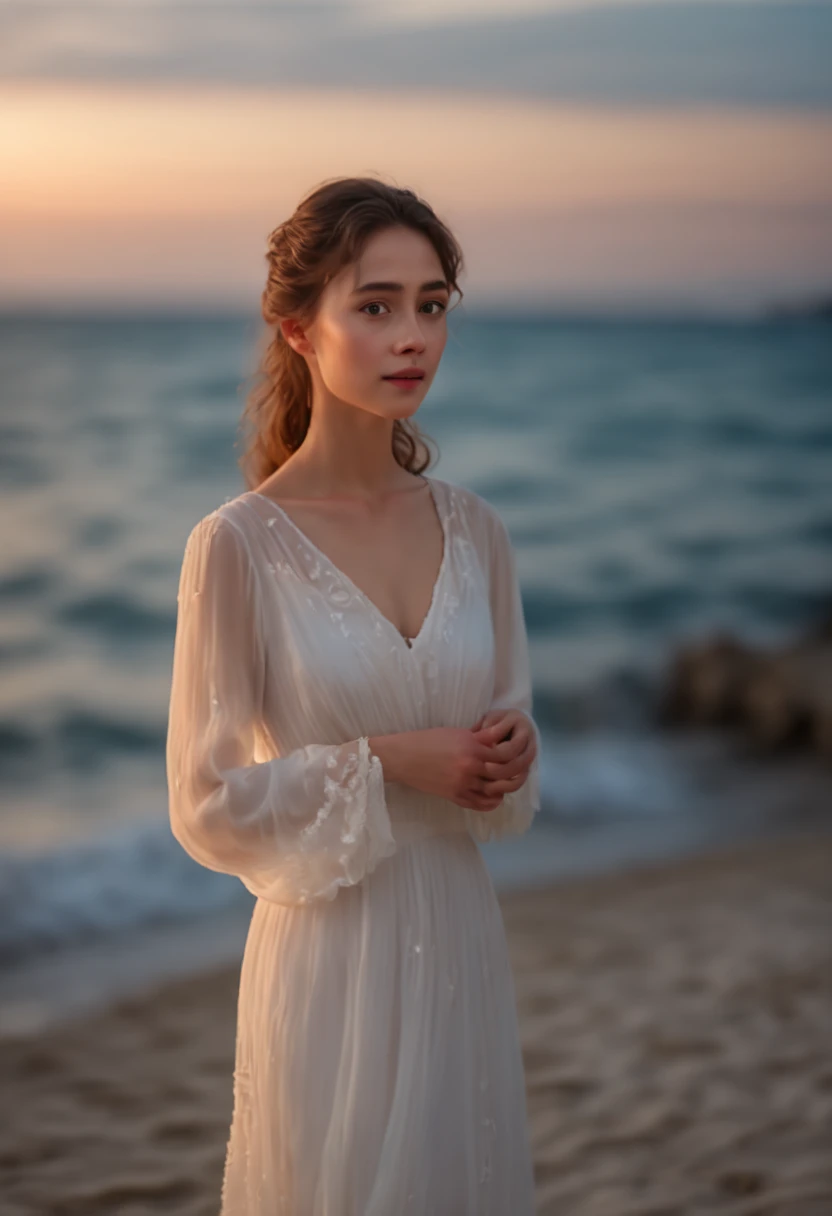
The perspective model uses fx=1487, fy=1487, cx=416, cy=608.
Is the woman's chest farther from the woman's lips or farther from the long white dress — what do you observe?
the woman's lips

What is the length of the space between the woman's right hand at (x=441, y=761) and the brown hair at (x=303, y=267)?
580 mm

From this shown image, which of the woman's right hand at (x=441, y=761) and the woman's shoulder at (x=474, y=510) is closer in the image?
the woman's right hand at (x=441, y=761)

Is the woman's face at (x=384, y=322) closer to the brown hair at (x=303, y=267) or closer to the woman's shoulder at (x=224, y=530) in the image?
the brown hair at (x=303, y=267)

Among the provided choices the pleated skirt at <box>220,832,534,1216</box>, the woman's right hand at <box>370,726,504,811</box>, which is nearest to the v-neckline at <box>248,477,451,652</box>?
the woman's right hand at <box>370,726,504,811</box>

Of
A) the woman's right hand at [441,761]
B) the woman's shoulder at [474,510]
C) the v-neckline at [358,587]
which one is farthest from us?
Result: the woman's shoulder at [474,510]

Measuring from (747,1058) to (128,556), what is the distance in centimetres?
1121

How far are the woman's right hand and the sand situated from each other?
6.26ft

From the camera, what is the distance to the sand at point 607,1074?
370 cm

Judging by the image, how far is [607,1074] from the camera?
431 centimetres

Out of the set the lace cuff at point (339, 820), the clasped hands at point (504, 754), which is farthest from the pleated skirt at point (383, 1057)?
the clasped hands at point (504, 754)

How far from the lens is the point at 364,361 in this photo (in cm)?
210

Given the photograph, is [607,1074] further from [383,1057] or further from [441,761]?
[441,761]

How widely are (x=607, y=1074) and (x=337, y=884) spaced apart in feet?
8.33

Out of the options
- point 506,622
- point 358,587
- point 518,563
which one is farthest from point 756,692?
point 518,563
